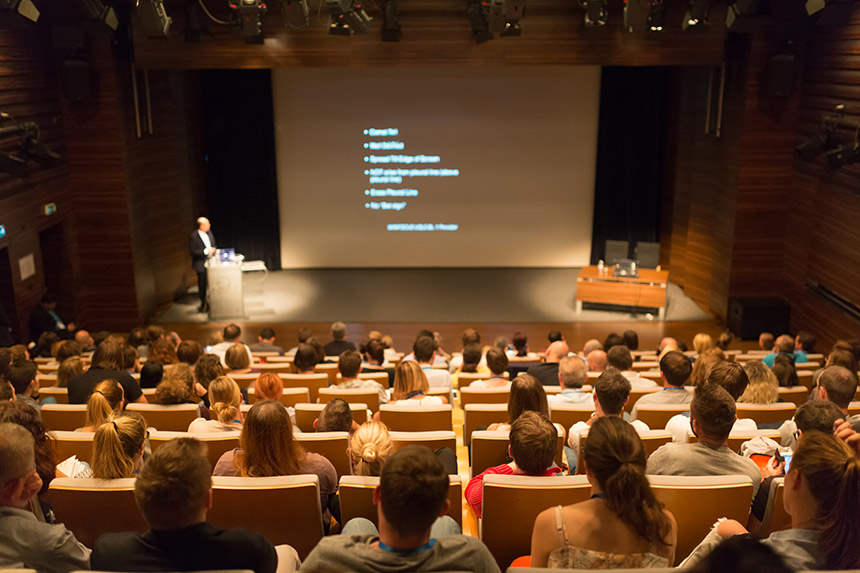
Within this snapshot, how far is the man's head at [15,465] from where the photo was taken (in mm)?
2443

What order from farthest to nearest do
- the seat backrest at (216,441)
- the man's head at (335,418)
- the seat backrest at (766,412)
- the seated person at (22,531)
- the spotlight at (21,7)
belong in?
the spotlight at (21,7)
the seat backrest at (766,412)
the man's head at (335,418)
the seat backrest at (216,441)
the seated person at (22,531)

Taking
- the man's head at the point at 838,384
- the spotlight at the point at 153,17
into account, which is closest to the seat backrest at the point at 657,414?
the man's head at the point at 838,384

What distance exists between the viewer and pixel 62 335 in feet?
28.8

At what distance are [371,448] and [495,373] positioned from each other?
9.19 ft

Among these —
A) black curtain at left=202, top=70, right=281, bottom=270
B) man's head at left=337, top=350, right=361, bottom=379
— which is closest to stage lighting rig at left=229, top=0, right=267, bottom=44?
black curtain at left=202, top=70, right=281, bottom=270

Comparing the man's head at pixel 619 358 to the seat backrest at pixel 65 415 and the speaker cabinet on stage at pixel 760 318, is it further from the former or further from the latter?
the speaker cabinet on stage at pixel 760 318

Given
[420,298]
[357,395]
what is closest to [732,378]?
[357,395]

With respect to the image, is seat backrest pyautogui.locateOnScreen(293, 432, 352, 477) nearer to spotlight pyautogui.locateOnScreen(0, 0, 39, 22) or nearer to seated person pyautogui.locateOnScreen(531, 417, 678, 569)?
seated person pyautogui.locateOnScreen(531, 417, 678, 569)

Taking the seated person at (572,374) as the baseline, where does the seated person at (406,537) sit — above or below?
above

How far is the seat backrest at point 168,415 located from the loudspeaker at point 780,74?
7.88 meters

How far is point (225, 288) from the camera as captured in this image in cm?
1000

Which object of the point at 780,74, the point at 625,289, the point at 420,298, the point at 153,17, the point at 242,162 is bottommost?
the point at 420,298

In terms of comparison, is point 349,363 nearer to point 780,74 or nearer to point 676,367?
point 676,367

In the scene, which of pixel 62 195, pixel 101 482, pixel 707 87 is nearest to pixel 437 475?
pixel 101 482
